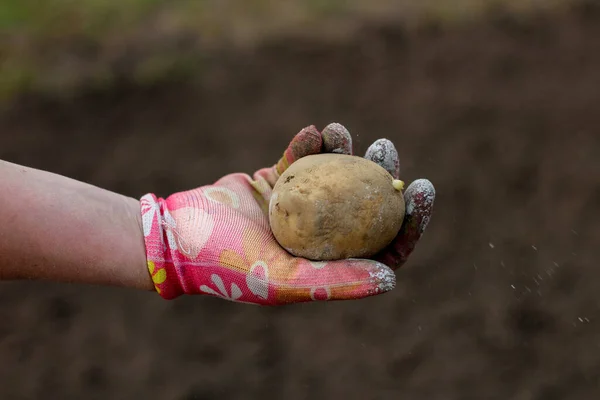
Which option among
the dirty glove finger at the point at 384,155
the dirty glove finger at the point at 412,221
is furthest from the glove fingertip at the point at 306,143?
the dirty glove finger at the point at 412,221

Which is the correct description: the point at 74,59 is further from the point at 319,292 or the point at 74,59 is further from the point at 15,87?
the point at 319,292

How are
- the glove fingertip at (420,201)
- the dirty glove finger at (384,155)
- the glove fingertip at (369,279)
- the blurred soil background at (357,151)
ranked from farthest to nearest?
the blurred soil background at (357,151) → the dirty glove finger at (384,155) → the glove fingertip at (420,201) → the glove fingertip at (369,279)

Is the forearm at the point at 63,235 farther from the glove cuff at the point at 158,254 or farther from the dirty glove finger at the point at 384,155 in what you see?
the dirty glove finger at the point at 384,155

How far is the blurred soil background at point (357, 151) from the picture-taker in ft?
8.74

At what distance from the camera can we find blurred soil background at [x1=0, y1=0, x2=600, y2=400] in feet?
8.74

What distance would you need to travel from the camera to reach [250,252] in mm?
1621

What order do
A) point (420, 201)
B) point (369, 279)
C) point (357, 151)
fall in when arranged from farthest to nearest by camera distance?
point (357, 151) → point (420, 201) → point (369, 279)

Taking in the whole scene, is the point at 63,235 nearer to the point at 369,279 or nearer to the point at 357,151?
the point at 369,279

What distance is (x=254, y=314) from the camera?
9.29 ft

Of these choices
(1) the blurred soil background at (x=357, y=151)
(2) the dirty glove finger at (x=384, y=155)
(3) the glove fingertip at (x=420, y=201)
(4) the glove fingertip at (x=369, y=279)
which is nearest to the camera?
(4) the glove fingertip at (x=369, y=279)

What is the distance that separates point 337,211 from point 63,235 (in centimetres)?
61

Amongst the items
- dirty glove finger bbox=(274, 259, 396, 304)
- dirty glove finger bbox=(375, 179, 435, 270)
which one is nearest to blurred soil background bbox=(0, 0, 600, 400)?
dirty glove finger bbox=(375, 179, 435, 270)

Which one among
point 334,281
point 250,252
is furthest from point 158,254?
point 334,281

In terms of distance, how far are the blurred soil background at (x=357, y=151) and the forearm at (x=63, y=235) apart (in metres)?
1.17
